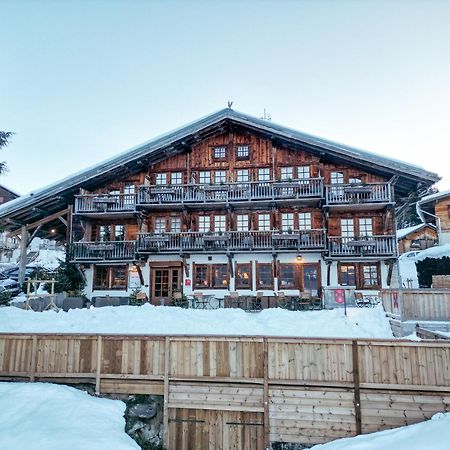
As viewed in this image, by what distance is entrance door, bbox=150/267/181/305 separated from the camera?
2119cm

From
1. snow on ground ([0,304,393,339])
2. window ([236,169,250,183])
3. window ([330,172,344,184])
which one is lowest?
snow on ground ([0,304,393,339])

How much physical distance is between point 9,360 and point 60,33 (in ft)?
75.9

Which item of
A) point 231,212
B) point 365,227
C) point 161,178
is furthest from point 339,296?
→ point 161,178

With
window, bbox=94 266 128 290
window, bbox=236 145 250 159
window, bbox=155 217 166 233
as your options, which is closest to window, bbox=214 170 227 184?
window, bbox=236 145 250 159

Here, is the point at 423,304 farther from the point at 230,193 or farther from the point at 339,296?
the point at 230,193

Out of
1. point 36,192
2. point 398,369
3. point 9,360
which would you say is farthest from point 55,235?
point 398,369

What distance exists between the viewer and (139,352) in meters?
9.16

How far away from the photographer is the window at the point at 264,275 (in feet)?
67.4

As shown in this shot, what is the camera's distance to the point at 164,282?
21.5 metres

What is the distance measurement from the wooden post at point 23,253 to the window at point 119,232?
17.9 ft

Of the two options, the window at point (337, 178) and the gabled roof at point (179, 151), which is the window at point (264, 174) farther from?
the window at point (337, 178)

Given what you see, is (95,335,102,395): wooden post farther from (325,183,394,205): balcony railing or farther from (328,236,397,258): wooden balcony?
(325,183,394,205): balcony railing

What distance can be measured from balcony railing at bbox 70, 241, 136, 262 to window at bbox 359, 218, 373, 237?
43.9 feet

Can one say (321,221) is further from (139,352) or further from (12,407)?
(12,407)
